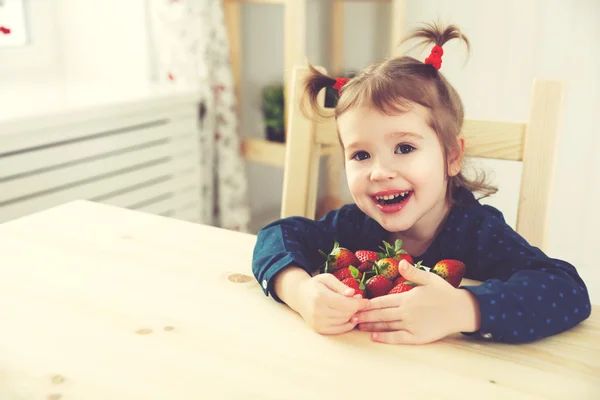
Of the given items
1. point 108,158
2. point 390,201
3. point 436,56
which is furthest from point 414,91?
point 108,158

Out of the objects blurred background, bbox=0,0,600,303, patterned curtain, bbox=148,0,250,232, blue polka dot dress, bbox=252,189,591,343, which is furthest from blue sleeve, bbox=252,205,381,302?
patterned curtain, bbox=148,0,250,232

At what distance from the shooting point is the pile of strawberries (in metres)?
0.82

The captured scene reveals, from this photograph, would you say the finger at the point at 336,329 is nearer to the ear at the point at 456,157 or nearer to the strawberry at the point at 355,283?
the strawberry at the point at 355,283

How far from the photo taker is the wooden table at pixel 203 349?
2.11ft

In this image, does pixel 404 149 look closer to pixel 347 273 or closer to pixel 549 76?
pixel 347 273

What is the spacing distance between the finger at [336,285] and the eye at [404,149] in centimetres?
23

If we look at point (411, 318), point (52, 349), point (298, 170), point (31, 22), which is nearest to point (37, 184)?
point (31, 22)

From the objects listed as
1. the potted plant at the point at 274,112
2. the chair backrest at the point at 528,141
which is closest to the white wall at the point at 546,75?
the potted plant at the point at 274,112

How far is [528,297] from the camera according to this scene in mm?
778

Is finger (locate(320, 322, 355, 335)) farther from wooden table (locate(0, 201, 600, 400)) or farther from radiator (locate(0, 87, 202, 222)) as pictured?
radiator (locate(0, 87, 202, 222))

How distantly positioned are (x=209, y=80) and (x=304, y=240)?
4.59 ft

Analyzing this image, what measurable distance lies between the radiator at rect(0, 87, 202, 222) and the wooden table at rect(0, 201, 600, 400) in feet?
2.93

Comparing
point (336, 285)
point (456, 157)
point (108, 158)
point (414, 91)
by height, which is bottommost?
point (108, 158)

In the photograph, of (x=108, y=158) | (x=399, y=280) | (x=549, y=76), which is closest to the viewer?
(x=399, y=280)
